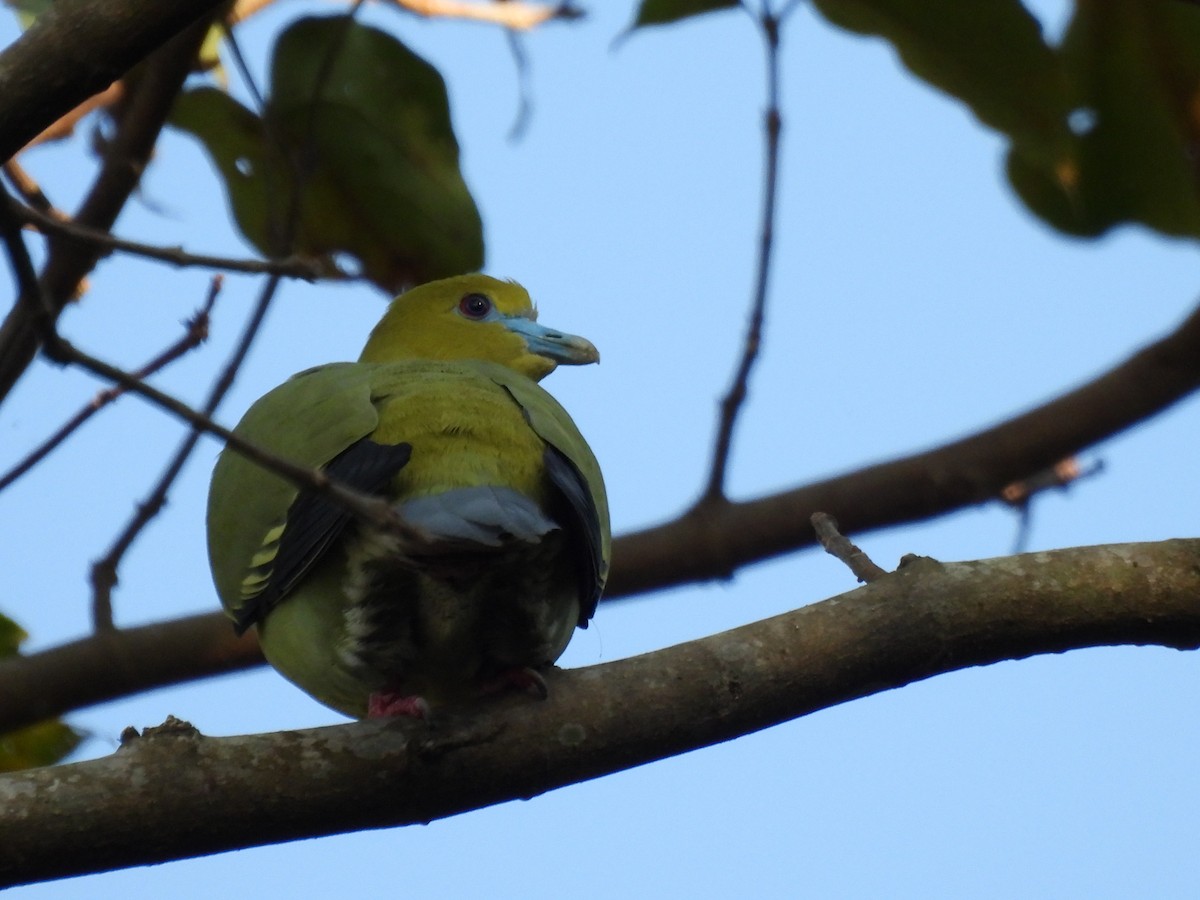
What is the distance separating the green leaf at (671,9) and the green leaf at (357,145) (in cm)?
67

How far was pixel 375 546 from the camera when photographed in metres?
2.51

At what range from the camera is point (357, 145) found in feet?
13.0

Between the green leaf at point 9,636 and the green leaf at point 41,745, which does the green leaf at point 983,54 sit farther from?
the green leaf at point 41,745

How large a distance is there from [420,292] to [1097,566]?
2198mm

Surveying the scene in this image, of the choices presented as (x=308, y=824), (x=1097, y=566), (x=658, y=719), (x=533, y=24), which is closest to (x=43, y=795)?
(x=308, y=824)

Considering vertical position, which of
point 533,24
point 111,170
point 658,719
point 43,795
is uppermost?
point 533,24

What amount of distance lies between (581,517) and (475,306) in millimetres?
1783

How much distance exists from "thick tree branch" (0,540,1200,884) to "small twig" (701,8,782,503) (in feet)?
2.38

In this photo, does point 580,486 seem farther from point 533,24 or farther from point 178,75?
point 533,24

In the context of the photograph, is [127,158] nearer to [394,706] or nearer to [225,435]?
[394,706]

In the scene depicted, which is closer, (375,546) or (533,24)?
(375,546)

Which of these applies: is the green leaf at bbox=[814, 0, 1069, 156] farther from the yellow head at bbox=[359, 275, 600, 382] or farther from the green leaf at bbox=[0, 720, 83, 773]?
the green leaf at bbox=[0, 720, 83, 773]

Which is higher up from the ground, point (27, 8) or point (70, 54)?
point (27, 8)

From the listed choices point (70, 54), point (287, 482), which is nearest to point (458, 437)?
point (287, 482)
